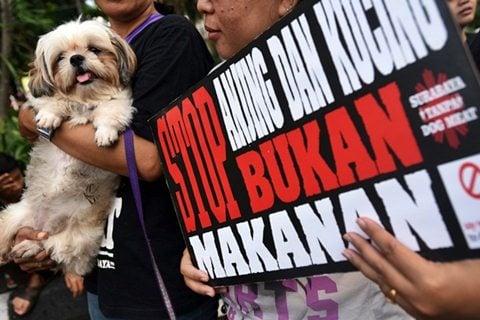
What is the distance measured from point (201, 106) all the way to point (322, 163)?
1.49 ft

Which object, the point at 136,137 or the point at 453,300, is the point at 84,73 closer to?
the point at 136,137

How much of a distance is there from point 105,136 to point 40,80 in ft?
2.44

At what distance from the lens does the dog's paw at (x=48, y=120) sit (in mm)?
1966

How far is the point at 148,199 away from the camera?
1.82 metres

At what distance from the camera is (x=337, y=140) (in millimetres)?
1055

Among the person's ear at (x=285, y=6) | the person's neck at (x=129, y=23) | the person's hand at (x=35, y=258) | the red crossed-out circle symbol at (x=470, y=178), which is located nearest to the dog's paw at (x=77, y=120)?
the person's neck at (x=129, y=23)

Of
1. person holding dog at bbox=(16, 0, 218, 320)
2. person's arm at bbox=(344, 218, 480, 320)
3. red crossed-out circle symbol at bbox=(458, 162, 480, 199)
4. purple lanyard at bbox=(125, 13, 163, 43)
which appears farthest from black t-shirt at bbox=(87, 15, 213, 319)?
red crossed-out circle symbol at bbox=(458, 162, 480, 199)

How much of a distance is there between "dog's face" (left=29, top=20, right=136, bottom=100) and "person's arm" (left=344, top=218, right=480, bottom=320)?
1529 mm

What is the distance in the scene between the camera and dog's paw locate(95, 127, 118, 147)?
1.80m

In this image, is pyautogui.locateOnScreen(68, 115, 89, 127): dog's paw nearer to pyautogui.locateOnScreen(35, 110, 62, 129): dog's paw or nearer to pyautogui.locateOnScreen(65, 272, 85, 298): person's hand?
pyautogui.locateOnScreen(35, 110, 62, 129): dog's paw

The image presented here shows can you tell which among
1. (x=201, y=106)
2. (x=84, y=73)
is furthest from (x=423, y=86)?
(x=84, y=73)

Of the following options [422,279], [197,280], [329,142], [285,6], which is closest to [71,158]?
[197,280]

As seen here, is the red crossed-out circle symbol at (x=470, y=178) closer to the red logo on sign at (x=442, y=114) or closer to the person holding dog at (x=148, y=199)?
the red logo on sign at (x=442, y=114)

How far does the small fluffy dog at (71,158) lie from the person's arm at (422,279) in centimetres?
135
